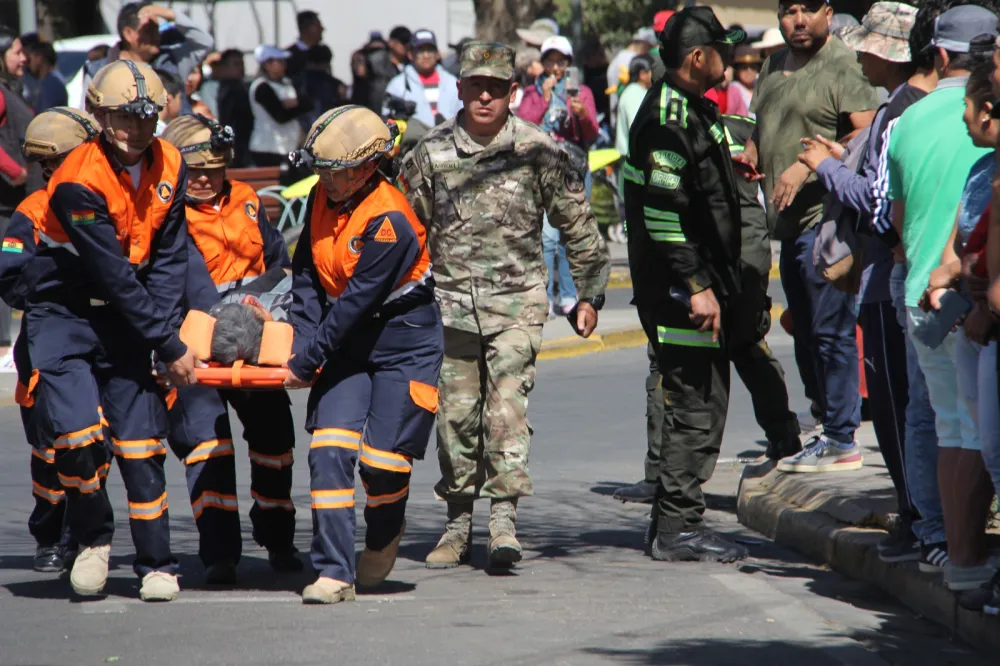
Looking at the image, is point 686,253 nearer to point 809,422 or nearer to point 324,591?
point 324,591

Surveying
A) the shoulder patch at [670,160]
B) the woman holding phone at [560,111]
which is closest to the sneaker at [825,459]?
the shoulder patch at [670,160]

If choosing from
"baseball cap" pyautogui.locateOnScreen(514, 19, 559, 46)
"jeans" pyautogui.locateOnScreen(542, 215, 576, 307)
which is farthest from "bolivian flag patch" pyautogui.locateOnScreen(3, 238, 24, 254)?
"baseball cap" pyautogui.locateOnScreen(514, 19, 559, 46)

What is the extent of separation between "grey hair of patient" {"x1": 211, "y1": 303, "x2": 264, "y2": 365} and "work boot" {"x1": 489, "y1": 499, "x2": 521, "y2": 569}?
1.30m

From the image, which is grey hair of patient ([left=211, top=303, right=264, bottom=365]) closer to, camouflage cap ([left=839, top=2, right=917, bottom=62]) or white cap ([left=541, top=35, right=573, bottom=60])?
camouflage cap ([left=839, top=2, right=917, bottom=62])

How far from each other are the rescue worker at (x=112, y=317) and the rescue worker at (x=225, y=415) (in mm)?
261

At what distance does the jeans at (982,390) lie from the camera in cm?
544

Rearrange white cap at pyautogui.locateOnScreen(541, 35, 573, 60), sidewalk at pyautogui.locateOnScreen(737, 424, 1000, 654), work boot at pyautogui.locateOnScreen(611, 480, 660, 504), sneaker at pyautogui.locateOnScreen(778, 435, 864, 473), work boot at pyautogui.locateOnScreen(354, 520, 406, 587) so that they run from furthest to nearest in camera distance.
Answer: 1. white cap at pyautogui.locateOnScreen(541, 35, 573, 60)
2. work boot at pyautogui.locateOnScreen(611, 480, 660, 504)
3. sneaker at pyautogui.locateOnScreen(778, 435, 864, 473)
4. work boot at pyautogui.locateOnScreen(354, 520, 406, 587)
5. sidewalk at pyautogui.locateOnScreen(737, 424, 1000, 654)

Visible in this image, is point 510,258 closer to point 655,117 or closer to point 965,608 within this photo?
point 655,117

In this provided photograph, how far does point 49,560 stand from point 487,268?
2186 mm

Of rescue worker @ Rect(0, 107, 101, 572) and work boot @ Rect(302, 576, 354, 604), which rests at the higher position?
rescue worker @ Rect(0, 107, 101, 572)

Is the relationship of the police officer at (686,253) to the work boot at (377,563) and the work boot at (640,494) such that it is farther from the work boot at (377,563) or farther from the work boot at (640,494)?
the work boot at (640,494)

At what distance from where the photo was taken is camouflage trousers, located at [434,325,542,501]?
22.7 ft

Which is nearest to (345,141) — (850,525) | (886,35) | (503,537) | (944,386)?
(503,537)

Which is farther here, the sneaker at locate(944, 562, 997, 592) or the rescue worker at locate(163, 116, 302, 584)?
the rescue worker at locate(163, 116, 302, 584)
